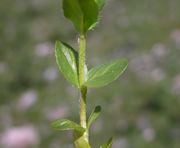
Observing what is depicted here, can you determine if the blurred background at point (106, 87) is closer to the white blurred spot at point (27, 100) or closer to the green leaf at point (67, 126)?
the white blurred spot at point (27, 100)

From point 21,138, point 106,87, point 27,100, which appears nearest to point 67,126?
point 21,138

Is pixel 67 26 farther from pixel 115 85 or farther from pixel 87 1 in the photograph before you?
pixel 87 1

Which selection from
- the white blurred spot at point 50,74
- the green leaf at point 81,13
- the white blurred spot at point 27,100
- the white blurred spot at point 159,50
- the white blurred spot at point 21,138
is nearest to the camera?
the green leaf at point 81,13

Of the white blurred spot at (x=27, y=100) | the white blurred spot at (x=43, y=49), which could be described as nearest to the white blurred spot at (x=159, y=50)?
the white blurred spot at (x=43, y=49)

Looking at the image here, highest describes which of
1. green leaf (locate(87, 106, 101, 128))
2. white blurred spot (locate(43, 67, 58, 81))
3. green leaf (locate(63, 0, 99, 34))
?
green leaf (locate(63, 0, 99, 34))

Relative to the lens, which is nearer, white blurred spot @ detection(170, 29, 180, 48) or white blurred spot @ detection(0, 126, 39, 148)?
white blurred spot @ detection(0, 126, 39, 148)

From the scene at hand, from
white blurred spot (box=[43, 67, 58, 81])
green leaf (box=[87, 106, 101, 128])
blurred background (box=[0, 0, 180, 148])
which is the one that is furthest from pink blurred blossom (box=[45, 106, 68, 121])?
green leaf (box=[87, 106, 101, 128])

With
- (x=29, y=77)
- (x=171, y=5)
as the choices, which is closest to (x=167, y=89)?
(x=29, y=77)

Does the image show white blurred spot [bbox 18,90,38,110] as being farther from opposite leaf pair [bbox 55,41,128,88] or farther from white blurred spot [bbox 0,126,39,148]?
opposite leaf pair [bbox 55,41,128,88]
